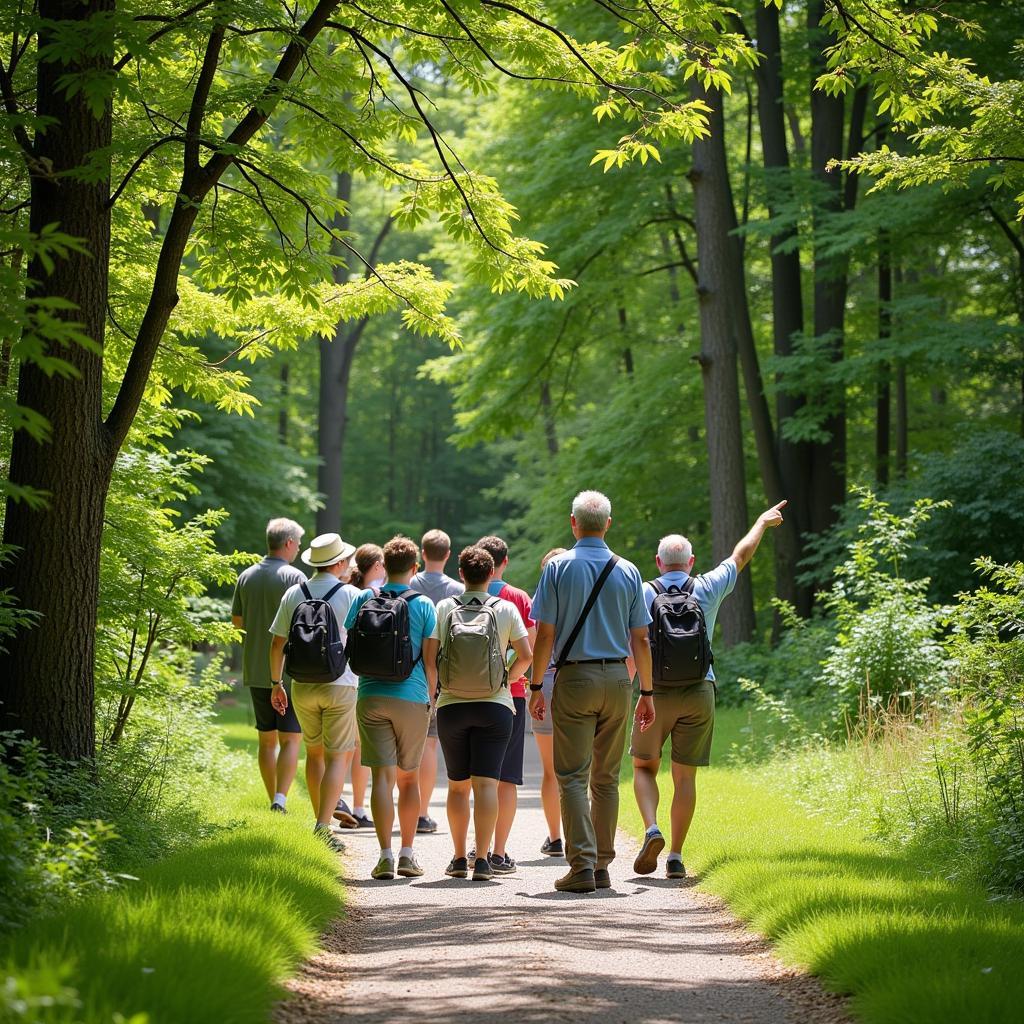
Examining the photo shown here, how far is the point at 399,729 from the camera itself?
8.38 m

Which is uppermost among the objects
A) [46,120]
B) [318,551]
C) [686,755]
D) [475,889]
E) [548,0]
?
[548,0]

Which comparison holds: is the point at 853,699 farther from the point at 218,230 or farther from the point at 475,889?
the point at 218,230

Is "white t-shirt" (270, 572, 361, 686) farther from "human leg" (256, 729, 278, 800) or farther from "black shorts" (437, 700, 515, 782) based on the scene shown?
"black shorts" (437, 700, 515, 782)

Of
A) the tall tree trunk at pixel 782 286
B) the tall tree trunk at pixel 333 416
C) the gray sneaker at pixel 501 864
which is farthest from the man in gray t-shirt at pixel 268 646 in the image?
the tall tree trunk at pixel 333 416

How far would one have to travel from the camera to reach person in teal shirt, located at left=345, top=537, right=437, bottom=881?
8.31m

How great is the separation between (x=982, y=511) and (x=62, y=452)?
40.4ft

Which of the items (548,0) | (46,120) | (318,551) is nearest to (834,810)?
(318,551)

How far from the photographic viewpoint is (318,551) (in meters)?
9.56

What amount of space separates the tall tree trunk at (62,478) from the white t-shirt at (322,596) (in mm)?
1604

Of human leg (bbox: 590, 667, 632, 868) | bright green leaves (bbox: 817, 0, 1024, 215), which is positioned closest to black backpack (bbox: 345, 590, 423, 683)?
human leg (bbox: 590, 667, 632, 868)

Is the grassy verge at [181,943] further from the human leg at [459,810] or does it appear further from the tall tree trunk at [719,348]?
the tall tree trunk at [719,348]

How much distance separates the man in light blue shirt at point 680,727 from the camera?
8.30m

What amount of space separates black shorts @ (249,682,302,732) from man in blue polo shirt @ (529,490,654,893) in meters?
2.82

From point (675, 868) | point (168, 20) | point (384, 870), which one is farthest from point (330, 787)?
point (168, 20)
